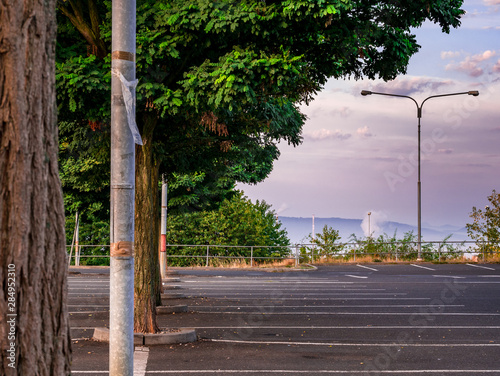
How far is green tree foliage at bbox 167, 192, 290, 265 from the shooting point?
42.7 meters

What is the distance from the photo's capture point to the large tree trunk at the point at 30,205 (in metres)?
3.54

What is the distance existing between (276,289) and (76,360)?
13174 millimetres

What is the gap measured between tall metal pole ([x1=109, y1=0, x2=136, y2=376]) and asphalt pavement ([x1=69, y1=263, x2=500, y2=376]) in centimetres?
250

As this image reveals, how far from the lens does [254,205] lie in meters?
45.3

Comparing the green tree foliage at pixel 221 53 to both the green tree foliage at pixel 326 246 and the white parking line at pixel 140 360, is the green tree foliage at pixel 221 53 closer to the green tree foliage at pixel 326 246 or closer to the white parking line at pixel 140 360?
the white parking line at pixel 140 360

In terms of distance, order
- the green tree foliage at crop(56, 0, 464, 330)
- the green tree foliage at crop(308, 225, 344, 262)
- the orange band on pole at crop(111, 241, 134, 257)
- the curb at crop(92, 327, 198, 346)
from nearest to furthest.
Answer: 1. the orange band on pole at crop(111, 241, 134, 257)
2. the green tree foliage at crop(56, 0, 464, 330)
3. the curb at crop(92, 327, 198, 346)
4. the green tree foliage at crop(308, 225, 344, 262)

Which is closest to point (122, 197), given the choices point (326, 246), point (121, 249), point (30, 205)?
point (121, 249)

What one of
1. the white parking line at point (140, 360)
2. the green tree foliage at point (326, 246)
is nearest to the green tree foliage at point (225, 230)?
the green tree foliage at point (326, 246)

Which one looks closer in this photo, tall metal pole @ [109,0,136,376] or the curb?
tall metal pole @ [109,0,136,376]

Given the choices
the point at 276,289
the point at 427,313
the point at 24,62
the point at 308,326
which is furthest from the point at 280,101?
the point at 276,289

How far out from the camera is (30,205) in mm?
3625

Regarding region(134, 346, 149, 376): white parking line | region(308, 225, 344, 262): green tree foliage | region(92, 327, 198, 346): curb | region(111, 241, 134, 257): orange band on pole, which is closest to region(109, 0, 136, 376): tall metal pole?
region(111, 241, 134, 257): orange band on pole

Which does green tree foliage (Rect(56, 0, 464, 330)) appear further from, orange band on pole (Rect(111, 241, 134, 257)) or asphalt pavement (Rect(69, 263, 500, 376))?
orange band on pole (Rect(111, 241, 134, 257))

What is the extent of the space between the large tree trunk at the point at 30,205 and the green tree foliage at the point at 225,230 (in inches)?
1508
